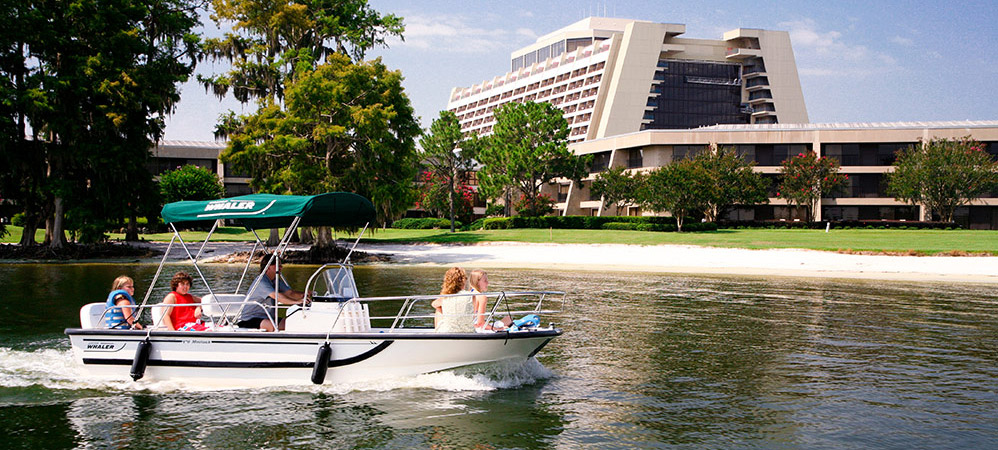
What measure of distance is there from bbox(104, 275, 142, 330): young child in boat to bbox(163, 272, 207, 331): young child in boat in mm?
524

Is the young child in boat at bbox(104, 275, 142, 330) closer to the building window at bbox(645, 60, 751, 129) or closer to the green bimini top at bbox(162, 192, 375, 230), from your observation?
the green bimini top at bbox(162, 192, 375, 230)

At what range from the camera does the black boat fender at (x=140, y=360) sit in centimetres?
1259

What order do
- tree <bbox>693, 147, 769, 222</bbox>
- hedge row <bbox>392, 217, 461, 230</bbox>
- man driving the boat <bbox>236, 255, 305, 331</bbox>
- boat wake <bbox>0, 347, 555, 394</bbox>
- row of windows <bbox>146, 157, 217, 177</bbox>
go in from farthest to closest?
row of windows <bbox>146, 157, 217, 177</bbox> → hedge row <bbox>392, 217, 461, 230</bbox> → tree <bbox>693, 147, 769, 222</bbox> → man driving the boat <bbox>236, 255, 305, 331</bbox> → boat wake <bbox>0, 347, 555, 394</bbox>

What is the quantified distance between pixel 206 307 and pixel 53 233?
116 feet

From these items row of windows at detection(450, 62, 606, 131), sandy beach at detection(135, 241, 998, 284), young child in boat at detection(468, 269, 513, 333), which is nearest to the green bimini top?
young child in boat at detection(468, 269, 513, 333)

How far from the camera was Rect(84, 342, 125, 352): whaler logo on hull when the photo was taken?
505 inches

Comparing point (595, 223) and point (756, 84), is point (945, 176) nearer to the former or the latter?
point (595, 223)

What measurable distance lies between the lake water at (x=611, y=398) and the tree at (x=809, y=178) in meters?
54.5

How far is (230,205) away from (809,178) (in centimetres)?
6868

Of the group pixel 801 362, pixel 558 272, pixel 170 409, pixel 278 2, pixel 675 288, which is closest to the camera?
pixel 170 409

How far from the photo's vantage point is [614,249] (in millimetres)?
48719

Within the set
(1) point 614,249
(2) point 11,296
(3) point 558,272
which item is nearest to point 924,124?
(1) point 614,249

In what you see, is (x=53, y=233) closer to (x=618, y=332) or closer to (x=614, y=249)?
(x=614, y=249)

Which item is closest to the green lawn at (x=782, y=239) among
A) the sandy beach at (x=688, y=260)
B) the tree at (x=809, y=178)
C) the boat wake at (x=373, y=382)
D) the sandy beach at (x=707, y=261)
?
the sandy beach at (x=688, y=260)
